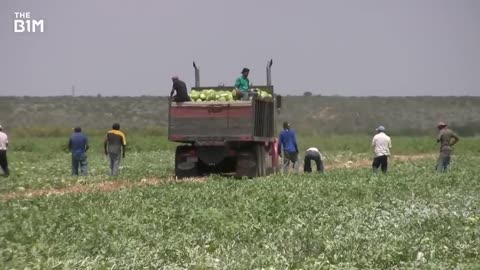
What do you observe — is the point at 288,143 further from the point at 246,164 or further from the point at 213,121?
the point at 213,121

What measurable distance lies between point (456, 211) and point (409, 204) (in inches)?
46.6

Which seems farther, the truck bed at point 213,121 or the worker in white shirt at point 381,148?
the worker in white shirt at point 381,148

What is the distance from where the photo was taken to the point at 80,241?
930 cm

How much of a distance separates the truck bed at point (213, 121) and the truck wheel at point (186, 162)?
79 centimetres

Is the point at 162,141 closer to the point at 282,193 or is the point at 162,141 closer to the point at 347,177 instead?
the point at 347,177

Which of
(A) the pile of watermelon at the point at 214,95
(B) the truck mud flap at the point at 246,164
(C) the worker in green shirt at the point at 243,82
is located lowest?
(B) the truck mud flap at the point at 246,164

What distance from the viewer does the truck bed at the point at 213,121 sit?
20562 mm

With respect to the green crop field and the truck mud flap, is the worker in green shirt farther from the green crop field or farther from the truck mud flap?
the green crop field

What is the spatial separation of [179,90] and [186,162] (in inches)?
84.8

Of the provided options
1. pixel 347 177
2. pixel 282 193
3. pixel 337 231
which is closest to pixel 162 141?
pixel 347 177

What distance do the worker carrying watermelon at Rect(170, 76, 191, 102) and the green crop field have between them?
392 cm

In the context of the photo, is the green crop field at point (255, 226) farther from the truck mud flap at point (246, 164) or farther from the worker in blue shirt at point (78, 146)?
the worker in blue shirt at point (78, 146)

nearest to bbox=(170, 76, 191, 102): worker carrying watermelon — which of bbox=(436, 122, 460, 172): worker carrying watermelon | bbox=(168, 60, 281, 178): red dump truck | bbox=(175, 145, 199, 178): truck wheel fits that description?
bbox=(168, 60, 281, 178): red dump truck

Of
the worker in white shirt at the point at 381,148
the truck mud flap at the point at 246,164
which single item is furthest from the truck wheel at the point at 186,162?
the worker in white shirt at the point at 381,148
